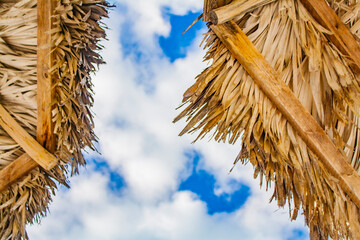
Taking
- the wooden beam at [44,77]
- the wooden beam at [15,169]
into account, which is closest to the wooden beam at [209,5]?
the wooden beam at [44,77]

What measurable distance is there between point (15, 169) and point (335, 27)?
2118 millimetres

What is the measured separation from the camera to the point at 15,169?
2248 mm

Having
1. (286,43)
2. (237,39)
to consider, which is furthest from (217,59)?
(286,43)

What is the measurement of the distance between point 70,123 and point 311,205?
1.56 m

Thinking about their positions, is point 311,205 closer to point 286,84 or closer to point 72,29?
point 286,84

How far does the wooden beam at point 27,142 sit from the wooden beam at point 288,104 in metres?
1.34

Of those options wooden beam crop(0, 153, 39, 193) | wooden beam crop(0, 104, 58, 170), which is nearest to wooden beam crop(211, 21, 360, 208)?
wooden beam crop(0, 104, 58, 170)

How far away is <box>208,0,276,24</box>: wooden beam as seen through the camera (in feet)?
5.32

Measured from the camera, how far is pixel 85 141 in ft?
7.68

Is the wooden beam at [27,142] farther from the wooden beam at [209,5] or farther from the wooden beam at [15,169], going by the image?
the wooden beam at [209,5]

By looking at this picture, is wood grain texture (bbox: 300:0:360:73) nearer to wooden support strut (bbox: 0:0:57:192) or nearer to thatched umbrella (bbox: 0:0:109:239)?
thatched umbrella (bbox: 0:0:109:239)

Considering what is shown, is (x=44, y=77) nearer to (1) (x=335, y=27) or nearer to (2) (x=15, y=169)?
(2) (x=15, y=169)

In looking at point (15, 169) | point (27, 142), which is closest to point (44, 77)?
point (27, 142)

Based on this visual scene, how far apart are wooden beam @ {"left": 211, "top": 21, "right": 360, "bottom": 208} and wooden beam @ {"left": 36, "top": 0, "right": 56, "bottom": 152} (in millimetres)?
1015
